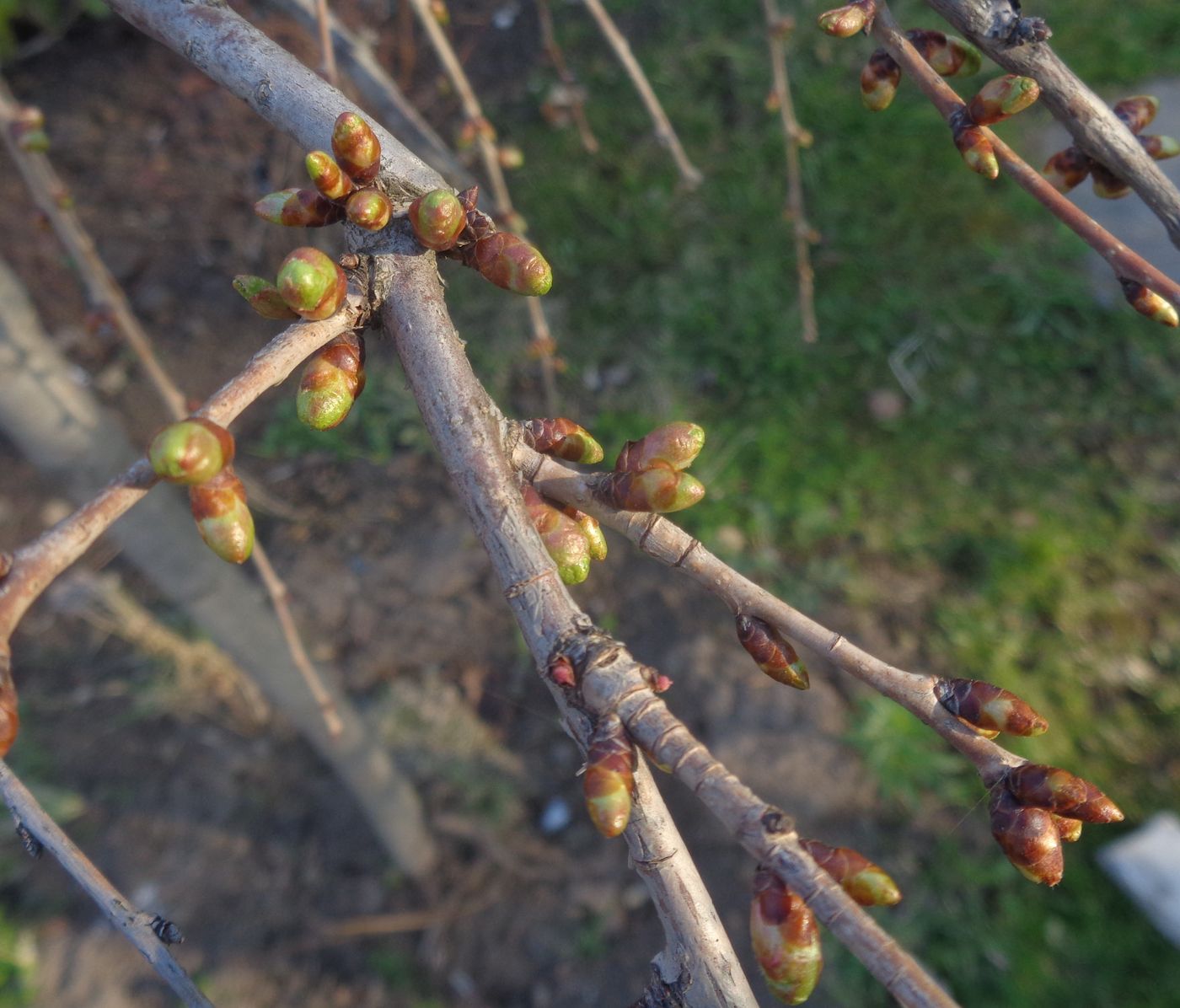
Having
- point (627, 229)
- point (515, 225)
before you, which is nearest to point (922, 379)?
point (627, 229)

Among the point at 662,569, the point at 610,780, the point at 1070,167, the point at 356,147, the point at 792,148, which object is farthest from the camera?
the point at 662,569

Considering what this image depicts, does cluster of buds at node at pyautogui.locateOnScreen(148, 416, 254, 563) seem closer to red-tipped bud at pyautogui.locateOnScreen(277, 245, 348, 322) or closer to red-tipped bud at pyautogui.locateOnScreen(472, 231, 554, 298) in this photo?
red-tipped bud at pyautogui.locateOnScreen(277, 245, 348, 322)

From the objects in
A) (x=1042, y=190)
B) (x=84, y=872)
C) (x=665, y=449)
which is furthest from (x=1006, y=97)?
(x=84, y=872)

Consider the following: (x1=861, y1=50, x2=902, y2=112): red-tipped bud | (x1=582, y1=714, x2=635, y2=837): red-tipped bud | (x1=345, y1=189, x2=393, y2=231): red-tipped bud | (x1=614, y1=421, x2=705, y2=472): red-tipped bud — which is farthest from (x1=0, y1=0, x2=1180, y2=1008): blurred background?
(x1=582, y1=714, x2=635, y2=837): red-tipped bud

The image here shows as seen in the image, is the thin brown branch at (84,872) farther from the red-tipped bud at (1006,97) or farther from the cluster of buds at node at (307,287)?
the red-tipped bud at (1006,97)

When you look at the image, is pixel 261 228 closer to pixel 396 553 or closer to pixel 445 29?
pixel 445 29

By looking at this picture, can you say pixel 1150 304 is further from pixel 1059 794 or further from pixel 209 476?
pixel 209 476

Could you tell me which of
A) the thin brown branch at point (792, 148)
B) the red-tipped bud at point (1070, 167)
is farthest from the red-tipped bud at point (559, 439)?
the thin brown branch at point (792, 148)
